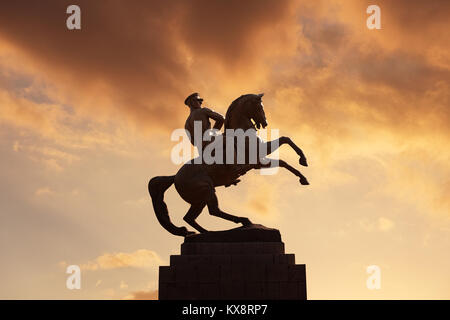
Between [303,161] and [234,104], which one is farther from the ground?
[234,104]

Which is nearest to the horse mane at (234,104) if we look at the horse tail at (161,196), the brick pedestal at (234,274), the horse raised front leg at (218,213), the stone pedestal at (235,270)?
the horse raised front leg at (218,213)

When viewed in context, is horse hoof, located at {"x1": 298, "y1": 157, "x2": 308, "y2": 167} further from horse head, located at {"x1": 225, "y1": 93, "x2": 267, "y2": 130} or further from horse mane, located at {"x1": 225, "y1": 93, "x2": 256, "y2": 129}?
horse mane, located at {"x1": 225, "y1": 93, "x2": 256, "y2": 129}

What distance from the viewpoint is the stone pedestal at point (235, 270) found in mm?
11344

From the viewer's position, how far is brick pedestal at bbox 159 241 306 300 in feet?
37.2

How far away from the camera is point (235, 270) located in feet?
37.8

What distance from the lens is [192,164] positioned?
12.4 meters

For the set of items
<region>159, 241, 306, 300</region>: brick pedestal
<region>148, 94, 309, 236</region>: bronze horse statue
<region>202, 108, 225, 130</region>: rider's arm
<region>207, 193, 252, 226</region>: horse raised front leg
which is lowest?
<region>159, 241, 306, 300</region>: brick pedestal

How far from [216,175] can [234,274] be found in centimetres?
217

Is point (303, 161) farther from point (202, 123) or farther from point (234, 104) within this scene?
point (202, 123)

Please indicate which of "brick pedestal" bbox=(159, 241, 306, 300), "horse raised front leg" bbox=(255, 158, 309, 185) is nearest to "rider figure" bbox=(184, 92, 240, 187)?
"horse raised front leg" bbox=(255, 158, 309, 185)

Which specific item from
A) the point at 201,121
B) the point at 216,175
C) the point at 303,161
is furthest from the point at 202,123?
the point at 303,161
